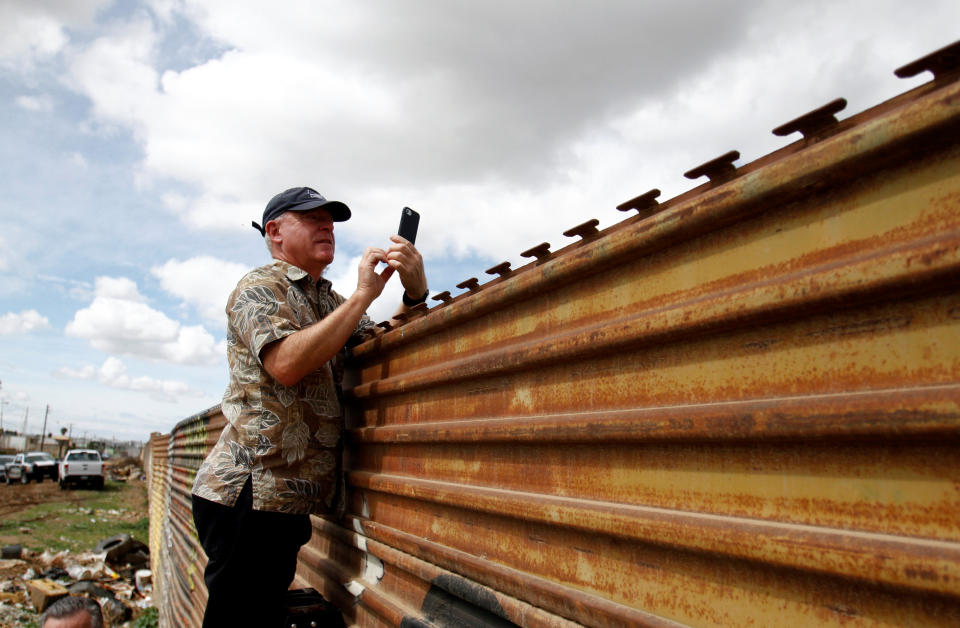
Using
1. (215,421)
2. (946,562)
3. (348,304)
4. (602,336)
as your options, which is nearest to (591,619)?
(602,336)

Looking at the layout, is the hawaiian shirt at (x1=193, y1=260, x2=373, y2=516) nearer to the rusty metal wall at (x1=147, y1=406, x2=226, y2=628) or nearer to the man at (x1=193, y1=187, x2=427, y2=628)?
the man at (x1=193, y1=187, x2=427, y2=628)

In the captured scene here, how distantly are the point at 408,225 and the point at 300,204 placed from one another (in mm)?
477

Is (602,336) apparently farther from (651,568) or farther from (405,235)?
(405,235)

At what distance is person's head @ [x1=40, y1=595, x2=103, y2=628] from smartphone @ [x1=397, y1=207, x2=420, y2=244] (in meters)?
2.41

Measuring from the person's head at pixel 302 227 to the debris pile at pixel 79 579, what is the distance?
396 inches

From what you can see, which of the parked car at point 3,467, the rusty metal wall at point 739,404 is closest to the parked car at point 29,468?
the parked car at point 3,467

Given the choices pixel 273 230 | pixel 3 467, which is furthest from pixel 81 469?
pixel 273 230

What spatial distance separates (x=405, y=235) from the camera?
8.91 feet

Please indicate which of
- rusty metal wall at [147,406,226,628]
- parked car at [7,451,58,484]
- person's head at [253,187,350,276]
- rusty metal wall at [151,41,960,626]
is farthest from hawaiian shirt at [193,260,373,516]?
parked car at [7,451,58,484]

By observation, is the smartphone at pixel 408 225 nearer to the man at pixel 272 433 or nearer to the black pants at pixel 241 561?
the man at pixel 272 433

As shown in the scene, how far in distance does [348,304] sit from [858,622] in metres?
1.84

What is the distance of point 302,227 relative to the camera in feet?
9.21

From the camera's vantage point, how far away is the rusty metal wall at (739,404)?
37.4 inches

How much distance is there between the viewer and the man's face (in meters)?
2.81
